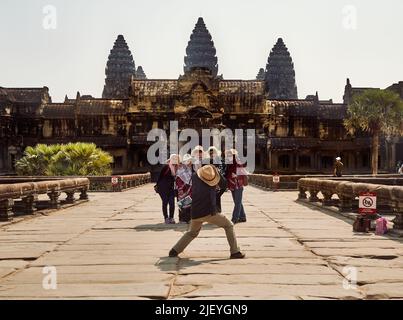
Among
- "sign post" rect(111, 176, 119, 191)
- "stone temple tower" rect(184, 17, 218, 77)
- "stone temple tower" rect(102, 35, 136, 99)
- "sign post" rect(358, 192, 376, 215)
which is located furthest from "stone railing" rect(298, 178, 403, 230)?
"stone temple tower" rect(184, 17, 218, 77)

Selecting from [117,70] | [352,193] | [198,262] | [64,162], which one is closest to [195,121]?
[64,162]

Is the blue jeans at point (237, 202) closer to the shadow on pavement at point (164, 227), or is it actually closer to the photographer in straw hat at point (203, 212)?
the shadow on pavement at point (164, 227)

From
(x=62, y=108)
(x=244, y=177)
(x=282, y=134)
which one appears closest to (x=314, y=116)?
(x=282, y=134)

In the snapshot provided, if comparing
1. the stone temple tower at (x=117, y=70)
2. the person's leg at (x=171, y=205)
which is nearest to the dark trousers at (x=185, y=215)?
the person's leg at (x=171, y=205)

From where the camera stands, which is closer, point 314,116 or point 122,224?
point 122,224

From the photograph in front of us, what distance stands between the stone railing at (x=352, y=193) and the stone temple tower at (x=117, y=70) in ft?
247

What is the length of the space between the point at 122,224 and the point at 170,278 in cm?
632

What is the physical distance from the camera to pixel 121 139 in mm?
57625

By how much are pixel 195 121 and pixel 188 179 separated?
4480cm

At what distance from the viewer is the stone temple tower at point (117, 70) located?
9331 centimetres

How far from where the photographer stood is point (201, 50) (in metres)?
99.9

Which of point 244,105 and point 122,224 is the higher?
point 244,105
